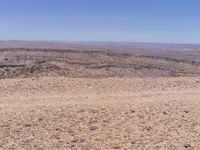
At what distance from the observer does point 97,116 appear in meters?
9.56

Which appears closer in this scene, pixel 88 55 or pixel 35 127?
pixel 35 127

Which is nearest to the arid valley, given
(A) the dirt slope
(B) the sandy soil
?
(B) the sandy soil

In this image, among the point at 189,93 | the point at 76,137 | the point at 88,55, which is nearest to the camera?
the point at 76,137

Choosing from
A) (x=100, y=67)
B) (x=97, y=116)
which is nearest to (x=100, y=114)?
(x=97, y=116)

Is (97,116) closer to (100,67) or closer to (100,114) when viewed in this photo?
(100,114)

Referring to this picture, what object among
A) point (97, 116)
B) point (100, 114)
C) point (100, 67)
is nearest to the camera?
point (97, 116)

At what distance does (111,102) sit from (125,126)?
2307mm

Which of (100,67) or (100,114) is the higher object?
(100,114)

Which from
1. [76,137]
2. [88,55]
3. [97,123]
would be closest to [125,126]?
[97,123]

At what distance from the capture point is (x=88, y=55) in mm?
94375

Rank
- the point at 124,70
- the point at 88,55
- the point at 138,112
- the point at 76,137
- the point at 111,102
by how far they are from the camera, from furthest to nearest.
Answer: the point at 88,55 < the point at 124,70 < the point at 111,102 < the point at 138,112 < the point at 76,137

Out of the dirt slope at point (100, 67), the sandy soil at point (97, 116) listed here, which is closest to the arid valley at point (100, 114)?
the sandy soil at point (97, 116)

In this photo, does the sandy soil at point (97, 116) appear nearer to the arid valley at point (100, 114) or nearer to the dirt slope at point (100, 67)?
the arid valley at point (100, 114)

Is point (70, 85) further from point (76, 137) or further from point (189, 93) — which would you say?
point (76, 137)
